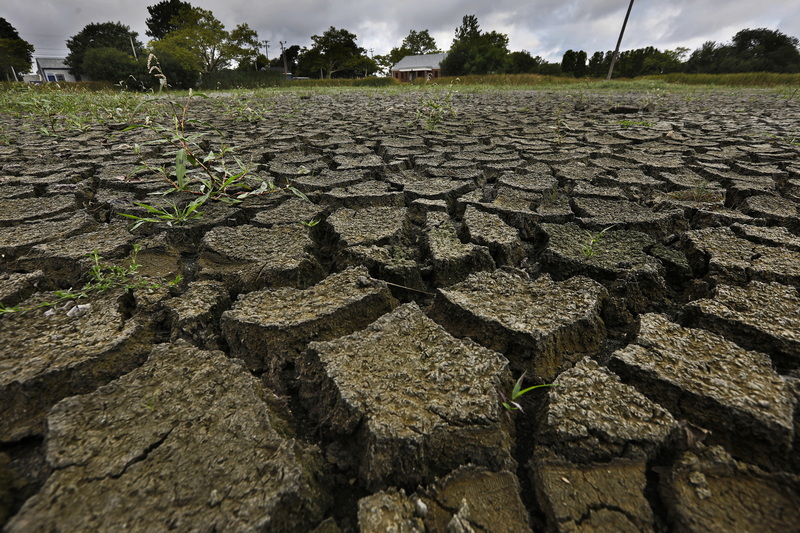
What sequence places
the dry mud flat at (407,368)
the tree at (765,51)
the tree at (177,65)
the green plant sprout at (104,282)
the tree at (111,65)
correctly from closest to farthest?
Answer: the dry mud flat at (407,368)
the green plant sprout at (104,282)
the tree at (177,65)
the tree at (111,65)
the tree at (765,51)

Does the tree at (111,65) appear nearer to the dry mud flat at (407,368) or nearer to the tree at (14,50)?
the tree at (14,50)

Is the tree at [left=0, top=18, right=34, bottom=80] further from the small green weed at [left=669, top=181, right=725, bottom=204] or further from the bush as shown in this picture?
the small green weed at [left=669, top=181, right=725, bottom=204]

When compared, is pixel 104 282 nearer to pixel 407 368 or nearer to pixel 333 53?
pixel 407 368

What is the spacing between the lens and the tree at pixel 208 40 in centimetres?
2397

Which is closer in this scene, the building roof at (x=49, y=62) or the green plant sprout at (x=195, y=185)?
the green plant sprout at (x=195, y=185)

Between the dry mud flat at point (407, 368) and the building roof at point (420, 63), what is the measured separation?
41.5 m

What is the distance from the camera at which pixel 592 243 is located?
1.36 meters

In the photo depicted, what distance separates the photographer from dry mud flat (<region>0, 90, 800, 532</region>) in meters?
0.60

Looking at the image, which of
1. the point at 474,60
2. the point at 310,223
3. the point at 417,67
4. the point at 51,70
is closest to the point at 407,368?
the point at 310,223

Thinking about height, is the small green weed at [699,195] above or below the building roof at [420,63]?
below

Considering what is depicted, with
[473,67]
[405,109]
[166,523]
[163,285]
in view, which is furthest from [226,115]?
[473,67]

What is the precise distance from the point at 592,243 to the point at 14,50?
42.6 m

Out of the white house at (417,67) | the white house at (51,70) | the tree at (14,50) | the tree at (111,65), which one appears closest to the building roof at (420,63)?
the white house at (417,67)

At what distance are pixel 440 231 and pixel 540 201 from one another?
635mm
